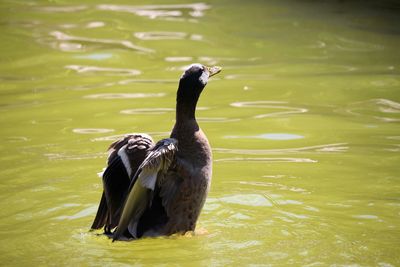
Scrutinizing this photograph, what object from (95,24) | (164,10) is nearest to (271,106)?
(95,24)

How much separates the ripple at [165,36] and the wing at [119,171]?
609 centimetres

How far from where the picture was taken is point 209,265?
18.8 feet

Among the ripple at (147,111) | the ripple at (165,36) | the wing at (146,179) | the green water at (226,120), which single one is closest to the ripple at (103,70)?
the green water at (226,120)

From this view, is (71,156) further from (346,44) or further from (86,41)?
(346,44)

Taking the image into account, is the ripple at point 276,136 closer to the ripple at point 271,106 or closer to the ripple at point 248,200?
the ripple at point 271,106

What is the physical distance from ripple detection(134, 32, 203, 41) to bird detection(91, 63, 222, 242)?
Result: 582cm

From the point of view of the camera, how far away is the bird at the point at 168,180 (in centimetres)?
628

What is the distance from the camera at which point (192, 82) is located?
6.45 metres

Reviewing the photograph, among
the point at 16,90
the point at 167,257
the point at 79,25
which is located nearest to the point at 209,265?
the point at 167,257

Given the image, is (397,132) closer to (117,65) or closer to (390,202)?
(390,202)

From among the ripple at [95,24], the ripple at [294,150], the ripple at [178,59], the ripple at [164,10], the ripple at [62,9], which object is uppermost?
the ripple at [62,9]

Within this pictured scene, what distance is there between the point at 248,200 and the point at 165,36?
19.3 ft

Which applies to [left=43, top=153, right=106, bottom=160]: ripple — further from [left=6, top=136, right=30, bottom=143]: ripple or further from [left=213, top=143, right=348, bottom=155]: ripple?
[left=213, top=143, right=348, bottom=155]: ripple

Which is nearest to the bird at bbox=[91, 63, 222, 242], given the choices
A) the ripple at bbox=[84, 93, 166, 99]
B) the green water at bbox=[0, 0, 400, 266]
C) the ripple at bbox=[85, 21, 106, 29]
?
the green water at bbox=[0, 0, 400, 266]
